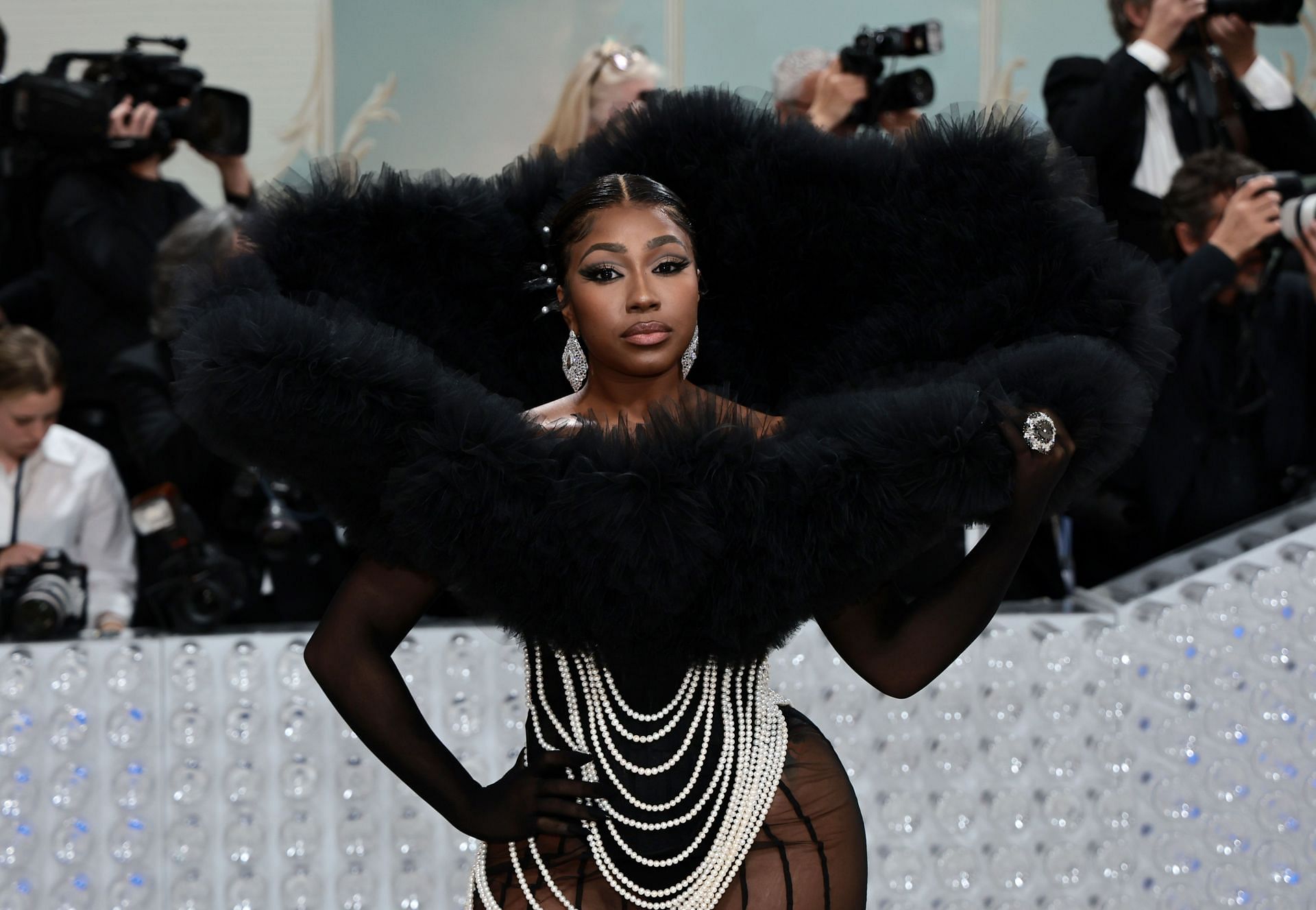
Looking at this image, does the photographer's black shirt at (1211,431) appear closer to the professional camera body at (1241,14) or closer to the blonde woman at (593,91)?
the professional camera body at (1241,14)

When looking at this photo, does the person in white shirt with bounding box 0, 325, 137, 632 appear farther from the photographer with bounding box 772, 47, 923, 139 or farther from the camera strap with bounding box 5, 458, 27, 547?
the photographer with bounding box 772, 47, 923, 139

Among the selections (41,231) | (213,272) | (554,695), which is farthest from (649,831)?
(41,231)

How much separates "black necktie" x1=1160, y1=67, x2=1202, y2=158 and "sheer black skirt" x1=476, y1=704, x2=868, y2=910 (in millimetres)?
2331

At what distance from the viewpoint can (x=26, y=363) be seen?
10.6ft

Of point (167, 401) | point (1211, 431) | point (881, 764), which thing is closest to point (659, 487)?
point (881, 764)

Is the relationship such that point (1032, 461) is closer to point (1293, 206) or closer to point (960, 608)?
point (960, 608)

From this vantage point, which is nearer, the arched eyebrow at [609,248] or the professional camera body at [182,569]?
the arched eyebrow at [609,248]

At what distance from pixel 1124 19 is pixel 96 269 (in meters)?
2.35

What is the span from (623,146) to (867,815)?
143 cm

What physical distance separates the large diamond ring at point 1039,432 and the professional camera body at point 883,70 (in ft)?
7.03

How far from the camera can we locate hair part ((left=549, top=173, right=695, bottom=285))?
173 centimetres

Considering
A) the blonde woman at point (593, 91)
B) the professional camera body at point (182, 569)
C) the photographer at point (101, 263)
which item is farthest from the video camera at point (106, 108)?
the professional camera body at point (182, 569)

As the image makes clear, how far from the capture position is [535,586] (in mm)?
1515

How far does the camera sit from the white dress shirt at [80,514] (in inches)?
127
